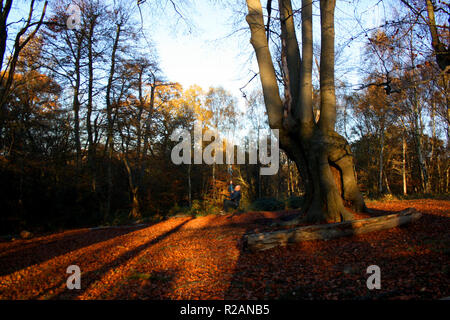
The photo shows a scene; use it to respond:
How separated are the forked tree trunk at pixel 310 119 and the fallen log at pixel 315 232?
0.69m

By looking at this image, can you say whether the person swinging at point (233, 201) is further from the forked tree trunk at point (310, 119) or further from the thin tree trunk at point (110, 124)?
the thin tree trunk at point (110, 124)

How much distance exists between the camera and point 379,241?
13.5 ft

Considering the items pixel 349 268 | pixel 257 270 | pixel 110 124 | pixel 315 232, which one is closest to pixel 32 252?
pixel 257 270

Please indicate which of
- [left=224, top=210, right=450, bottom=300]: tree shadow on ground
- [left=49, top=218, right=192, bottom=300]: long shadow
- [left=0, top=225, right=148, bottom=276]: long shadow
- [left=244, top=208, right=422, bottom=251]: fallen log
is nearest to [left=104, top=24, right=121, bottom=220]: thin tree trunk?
[left=0, top=225, right=148, bottom=276]: long shadow

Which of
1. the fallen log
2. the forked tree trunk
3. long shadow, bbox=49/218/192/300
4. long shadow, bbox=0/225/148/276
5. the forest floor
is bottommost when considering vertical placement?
long shadow, bbox=0/225/148/276

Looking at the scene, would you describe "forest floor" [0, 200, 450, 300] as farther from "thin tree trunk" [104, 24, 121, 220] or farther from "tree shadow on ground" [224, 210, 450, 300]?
"thin tree trunk" [104, 24, 121, 220]

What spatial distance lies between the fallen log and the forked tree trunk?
2.26 ft

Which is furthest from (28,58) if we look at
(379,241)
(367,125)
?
(367,125)

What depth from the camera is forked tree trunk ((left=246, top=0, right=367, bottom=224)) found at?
5547 mm

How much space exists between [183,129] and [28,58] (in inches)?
413

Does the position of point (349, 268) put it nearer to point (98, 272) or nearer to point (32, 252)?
point (98, 272)

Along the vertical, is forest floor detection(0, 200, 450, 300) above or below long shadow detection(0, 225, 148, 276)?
above

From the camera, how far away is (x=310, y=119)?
19.1 feet

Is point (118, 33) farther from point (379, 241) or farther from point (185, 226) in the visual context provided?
point (379, 241)
